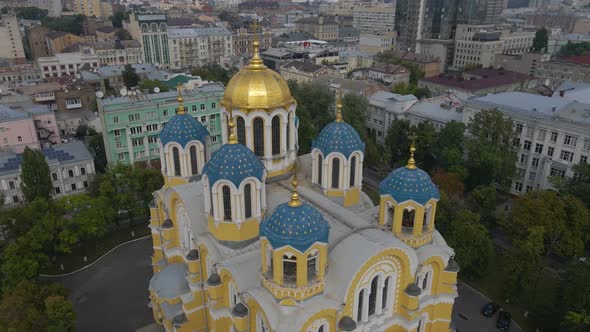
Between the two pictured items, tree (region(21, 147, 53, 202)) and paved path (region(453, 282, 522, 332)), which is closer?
paved path (region(453, 282, 522, 332))

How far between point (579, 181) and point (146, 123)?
155 feet

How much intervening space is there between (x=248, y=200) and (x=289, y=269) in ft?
15.8

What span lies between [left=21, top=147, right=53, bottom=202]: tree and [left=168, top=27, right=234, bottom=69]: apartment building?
264 ft

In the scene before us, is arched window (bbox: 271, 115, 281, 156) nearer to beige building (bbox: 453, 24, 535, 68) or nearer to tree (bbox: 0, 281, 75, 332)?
tree (bbox: 0, 281, 75, 332)

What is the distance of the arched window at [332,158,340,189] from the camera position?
2617 cm

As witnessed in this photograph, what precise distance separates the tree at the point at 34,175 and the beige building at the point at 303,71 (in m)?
51.2

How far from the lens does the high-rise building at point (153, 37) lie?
361 feet

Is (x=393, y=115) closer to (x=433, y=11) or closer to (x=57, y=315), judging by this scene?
(x=57, y=315)

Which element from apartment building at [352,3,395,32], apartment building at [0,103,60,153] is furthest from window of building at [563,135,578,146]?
apartment building at [352,3,395,32]

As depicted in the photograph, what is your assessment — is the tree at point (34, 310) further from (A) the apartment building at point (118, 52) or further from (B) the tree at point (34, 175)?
(A) the apartment building at point (118, 52)

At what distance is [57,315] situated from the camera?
2442cm

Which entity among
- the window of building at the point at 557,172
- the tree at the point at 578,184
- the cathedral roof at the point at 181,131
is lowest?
the window of building at the point at 557,172

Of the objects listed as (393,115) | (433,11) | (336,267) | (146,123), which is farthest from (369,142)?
(433,11)

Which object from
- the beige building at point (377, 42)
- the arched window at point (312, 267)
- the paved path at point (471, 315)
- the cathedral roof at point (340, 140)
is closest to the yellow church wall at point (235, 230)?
the arched window at point (312, 267)
